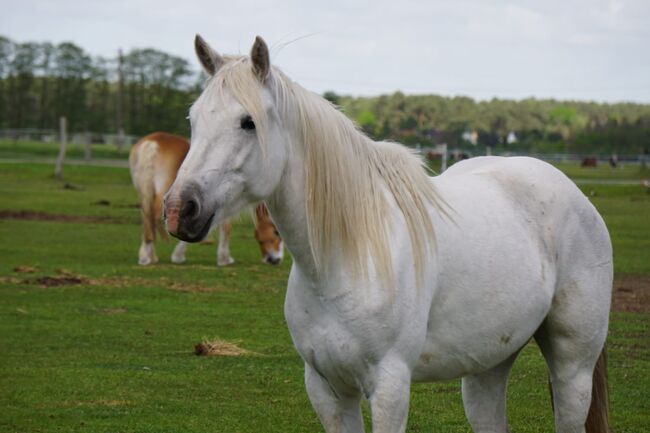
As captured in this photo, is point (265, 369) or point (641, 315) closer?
→ point (265, 369)

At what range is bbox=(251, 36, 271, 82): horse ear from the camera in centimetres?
400

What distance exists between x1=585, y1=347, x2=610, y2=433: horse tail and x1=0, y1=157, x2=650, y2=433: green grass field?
4.75 ft

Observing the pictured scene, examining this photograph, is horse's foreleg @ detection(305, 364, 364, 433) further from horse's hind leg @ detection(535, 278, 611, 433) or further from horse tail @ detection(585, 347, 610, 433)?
horse tail @ detection(585, 347, 610, 433)

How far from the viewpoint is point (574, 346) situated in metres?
5.23

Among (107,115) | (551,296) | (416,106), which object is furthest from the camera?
(416,106)

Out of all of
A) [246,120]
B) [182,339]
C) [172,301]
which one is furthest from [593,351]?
[172,301]

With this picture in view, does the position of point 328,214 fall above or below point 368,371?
above

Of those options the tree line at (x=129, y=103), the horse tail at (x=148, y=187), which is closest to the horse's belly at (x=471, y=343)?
the horse tail at (x=148, y=187)

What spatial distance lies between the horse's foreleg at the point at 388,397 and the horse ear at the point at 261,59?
127 cm

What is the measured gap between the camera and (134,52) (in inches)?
2813

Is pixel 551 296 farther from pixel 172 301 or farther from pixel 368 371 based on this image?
pixel 172 301

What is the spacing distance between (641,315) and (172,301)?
570cm

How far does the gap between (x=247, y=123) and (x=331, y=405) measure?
1312 mm

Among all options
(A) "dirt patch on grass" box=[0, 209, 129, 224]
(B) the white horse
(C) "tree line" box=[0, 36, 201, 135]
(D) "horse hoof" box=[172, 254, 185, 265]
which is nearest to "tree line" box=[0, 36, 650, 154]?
(C) "tree line" box=[0, 36, 201, 135]
